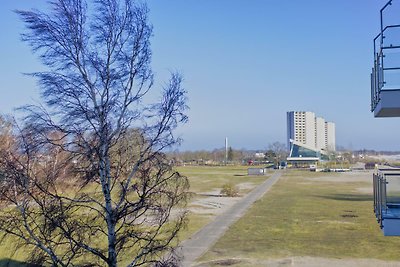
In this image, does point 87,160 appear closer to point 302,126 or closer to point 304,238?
point 304,238

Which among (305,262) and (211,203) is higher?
(211,203)

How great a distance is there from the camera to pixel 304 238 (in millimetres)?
24625

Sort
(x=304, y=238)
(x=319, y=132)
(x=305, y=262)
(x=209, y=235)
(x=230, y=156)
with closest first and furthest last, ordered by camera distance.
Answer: (x=305, y=262)
(x=304, y=238)
(x=209, y=235)
(x=230, y=156)
(x=319, y=132)

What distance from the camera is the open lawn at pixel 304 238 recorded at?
19906 millimetres

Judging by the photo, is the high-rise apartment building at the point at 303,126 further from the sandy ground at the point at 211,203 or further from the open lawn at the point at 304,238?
the open lawn at the point at 304,238

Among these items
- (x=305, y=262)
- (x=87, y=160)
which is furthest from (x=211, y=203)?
(x=87, y=160)

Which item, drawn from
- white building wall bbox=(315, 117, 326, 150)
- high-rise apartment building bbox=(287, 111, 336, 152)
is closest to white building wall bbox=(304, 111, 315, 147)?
high-rise apartment building bbox=(287, 111, 336, 152)

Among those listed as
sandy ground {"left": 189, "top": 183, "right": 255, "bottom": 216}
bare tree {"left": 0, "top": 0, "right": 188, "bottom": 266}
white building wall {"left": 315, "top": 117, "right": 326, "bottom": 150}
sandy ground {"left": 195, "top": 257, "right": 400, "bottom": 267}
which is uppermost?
white building wall {"left": 315, "top": 117, "right": 326, "bottom": 150}

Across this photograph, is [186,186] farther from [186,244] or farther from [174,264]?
[186,244]

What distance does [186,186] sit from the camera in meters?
12.7

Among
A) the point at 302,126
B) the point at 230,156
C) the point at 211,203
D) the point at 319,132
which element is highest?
the point at 302,126

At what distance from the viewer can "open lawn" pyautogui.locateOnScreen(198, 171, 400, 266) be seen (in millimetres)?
19906

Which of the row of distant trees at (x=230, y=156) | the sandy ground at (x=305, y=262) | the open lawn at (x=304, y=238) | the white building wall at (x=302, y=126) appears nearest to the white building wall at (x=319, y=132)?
the white building wall at (x=302, y=126)

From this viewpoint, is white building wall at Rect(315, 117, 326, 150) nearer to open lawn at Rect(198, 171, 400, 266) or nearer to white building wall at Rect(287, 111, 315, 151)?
white building wall at Rect(287, 111, 315, 151)
